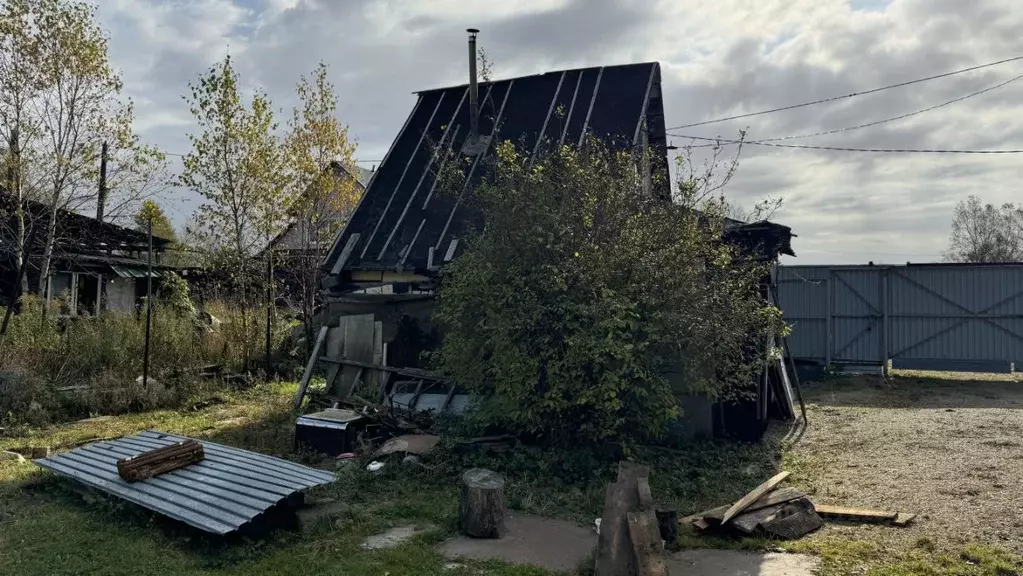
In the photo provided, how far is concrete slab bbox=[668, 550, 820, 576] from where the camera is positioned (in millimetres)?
4617

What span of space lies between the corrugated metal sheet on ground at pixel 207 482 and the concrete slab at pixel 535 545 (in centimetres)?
135

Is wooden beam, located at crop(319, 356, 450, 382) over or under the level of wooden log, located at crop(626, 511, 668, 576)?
over

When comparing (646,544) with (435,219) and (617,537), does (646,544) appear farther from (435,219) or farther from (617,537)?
(435,219)

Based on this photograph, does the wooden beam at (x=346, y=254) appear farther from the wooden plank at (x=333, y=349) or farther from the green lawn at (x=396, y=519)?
the green lawn at (x=396, y=519)

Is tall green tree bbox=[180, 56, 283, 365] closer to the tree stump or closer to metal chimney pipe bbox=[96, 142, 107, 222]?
metal chimney pipe bbox=[96, 142, 107, 222]

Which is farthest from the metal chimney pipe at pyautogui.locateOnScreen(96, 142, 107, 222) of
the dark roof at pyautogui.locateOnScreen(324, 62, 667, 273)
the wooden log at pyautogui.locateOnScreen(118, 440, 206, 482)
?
the wooden log at pyautogui.locateOnScreen(118, 440, 206, 482)

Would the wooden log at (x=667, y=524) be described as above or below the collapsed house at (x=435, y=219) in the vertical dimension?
below

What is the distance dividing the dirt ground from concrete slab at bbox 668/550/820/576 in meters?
0.68

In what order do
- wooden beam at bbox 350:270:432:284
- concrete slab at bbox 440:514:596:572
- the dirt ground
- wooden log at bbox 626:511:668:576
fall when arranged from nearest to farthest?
wooden log at bbox 626:511:668:576 < concrete slab at bbox 440:514:596:572 < the dirt ground < wooden beam at bbox 350:270:432:284

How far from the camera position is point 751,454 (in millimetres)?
7812

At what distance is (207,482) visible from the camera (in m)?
5.61

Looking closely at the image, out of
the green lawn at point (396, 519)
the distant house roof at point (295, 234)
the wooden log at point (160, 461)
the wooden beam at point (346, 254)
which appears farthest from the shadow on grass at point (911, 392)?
the distant house roof at point (295, 234)

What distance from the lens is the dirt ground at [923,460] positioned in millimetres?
5289

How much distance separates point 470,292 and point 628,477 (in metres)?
3.07
